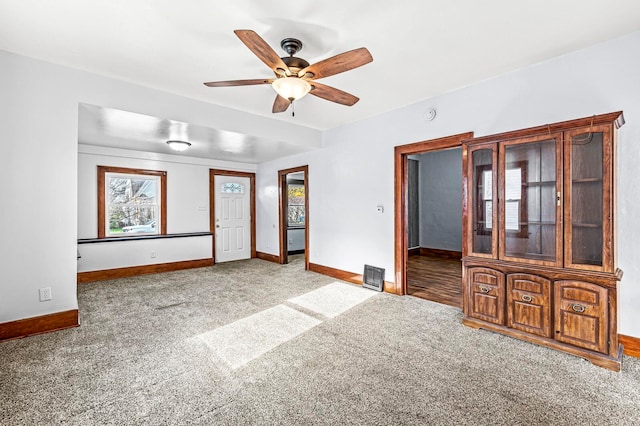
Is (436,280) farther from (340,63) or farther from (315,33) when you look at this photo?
(315,33)

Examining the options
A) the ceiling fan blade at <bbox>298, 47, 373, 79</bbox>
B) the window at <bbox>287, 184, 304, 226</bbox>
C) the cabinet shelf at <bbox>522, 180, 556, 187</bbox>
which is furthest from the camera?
the window at <bbox>287, 184, 304, 226</bbox>

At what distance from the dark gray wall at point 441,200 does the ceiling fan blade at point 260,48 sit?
19.0 ft

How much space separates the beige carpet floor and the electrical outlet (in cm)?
37

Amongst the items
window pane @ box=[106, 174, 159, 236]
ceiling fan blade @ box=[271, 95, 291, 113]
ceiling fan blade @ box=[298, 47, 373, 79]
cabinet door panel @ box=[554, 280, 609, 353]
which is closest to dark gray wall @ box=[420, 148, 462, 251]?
cabinet door panel @ box=[554, 280, 609, 353]

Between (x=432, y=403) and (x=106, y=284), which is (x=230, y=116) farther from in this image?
(x=432, y=403)

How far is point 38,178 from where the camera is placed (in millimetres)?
2832

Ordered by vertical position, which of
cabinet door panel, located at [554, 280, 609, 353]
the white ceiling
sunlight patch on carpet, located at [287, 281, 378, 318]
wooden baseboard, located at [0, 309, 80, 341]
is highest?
the white ceiling

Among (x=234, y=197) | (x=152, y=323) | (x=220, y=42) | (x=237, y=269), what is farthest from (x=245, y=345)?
(x=234, y=197)

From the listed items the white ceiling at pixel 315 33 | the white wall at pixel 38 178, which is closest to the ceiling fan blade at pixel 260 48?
the white ceiling at pixel 315 33

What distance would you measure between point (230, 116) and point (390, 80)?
7.27ft

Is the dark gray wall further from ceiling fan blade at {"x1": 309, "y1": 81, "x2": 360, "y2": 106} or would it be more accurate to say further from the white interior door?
ceiling fan blade at {"x1": 309, "y1": 81, "x2": 360, "y2": 106}

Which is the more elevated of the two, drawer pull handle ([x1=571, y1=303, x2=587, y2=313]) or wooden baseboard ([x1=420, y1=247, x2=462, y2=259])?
drawer pull handle ([x1=571, y1=303, x2=587, y2=313])

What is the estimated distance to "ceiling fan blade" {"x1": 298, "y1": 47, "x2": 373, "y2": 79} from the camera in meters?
2.04

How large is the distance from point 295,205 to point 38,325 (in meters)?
5.95
